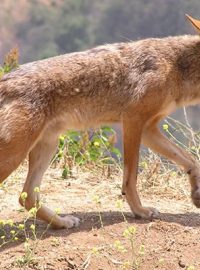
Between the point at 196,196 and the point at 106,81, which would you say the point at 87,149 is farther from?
the point at 196,196

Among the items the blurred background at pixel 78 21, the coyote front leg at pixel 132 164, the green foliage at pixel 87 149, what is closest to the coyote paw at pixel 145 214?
the coyote front leg at pixel 132 164

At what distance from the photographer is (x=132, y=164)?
734 centimetres

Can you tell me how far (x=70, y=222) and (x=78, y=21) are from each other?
6092 cm

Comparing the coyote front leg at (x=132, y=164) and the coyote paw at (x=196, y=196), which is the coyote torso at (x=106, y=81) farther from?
the coyote paw at (x=196, y=196)

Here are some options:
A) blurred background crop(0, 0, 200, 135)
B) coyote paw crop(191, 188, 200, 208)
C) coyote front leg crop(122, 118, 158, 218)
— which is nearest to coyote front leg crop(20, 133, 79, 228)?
coyote front leg crop(122, 118, 158, 218)

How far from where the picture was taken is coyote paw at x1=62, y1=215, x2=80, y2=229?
7164 millimetres

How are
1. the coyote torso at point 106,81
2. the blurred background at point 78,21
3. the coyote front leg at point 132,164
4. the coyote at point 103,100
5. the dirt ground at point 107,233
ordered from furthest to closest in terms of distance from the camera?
the blurred background at point 78,21, the coyote front leg at point 132,164, the coyote torso at point 106,81, the coyote at point 103,100, the dirt ground at point 107,233

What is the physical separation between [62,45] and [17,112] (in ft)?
177

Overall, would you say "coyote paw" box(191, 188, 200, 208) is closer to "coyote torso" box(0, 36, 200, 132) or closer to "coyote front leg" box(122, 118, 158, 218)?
"coyote front leg" box(122, 118, 158, 218)

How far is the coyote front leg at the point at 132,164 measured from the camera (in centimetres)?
725

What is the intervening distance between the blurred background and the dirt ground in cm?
4477

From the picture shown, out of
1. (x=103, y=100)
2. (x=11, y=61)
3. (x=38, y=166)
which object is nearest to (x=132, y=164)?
(x=103, y=100)

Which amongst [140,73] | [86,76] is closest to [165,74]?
[140,73]

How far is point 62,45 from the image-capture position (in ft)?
199
